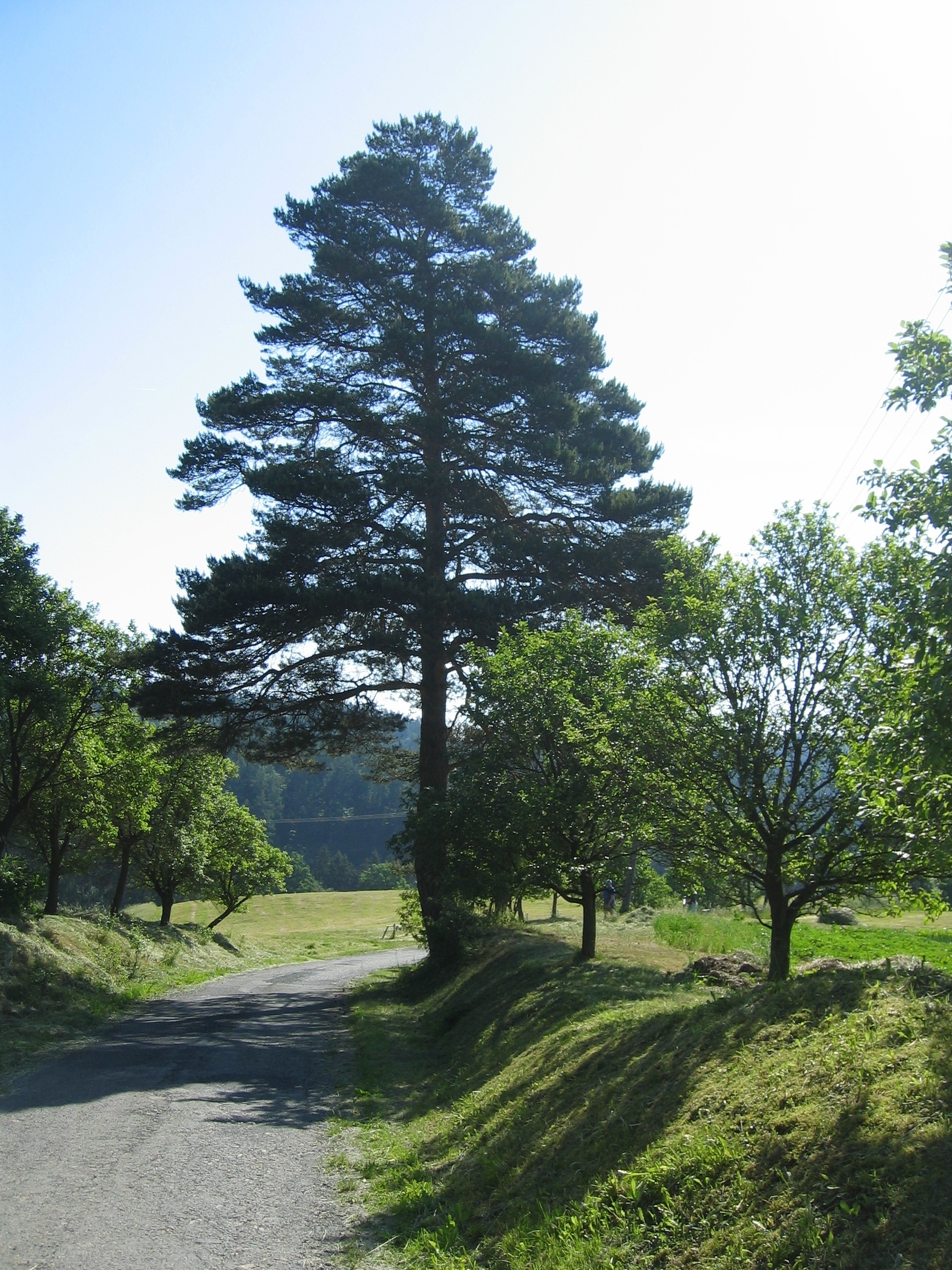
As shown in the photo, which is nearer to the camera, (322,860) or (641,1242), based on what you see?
(641,1242)

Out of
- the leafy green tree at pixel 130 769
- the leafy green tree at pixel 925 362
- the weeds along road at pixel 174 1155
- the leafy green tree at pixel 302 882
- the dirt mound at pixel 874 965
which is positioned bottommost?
the leafy green tree at pixel 302 882

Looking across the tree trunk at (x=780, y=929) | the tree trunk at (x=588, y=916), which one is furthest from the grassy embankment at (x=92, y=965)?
the tree trunk at (x=780, y=929)

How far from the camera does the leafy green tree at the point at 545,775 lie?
1477cm

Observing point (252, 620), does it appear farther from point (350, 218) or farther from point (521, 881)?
point (350, 218)

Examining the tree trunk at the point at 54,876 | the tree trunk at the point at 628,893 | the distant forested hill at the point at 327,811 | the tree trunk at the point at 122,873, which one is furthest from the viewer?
the distant forested hill at the point at 327,811

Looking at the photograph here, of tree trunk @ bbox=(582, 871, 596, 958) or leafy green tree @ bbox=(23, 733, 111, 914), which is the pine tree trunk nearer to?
tree trunk @ bbox=(582, 871, 596, 958)

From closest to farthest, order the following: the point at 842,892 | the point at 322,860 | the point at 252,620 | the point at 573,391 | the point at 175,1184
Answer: the point at 175,1184, the point at 842,892, the point at 252,620, the point at 573,391, the point at 322,860

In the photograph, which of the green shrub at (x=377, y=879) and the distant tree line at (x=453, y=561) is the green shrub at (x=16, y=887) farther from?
the green shrub at (x=377, y=879)

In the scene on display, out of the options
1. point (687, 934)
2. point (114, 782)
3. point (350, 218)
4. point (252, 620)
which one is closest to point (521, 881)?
point (687, 934)

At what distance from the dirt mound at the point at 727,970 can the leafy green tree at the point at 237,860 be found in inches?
1264

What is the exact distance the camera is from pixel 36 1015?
1681 cm

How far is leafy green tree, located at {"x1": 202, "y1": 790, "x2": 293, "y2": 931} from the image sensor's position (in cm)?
4338

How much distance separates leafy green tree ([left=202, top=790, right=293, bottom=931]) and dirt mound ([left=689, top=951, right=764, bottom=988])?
32.1 meters

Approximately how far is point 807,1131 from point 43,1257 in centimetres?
502
